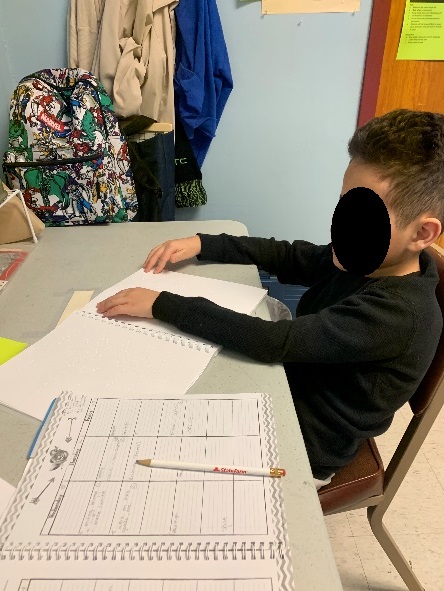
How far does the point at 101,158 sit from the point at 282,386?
0.82m

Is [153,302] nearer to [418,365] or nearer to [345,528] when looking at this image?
[418,365]

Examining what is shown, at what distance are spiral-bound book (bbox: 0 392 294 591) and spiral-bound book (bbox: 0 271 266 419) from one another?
0.04 m

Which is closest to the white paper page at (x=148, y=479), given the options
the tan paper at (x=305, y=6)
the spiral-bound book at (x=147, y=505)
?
the spiral-bound book at (x=147, y=505)

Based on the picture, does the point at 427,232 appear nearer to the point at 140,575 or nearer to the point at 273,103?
the point at 140,575

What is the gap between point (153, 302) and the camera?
781 millimetres

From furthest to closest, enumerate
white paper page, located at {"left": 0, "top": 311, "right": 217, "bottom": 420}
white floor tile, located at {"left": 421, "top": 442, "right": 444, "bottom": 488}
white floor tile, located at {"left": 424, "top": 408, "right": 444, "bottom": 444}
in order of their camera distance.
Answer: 1. white floor tile, located at {"left": 424, "top": 408, "right": 444, "bottom": 444}
2. white floor tile, located at {"left": 421, "top": 442, "right": 444, "bottom": 488}
3. white paper page, located at {"left": 0, "top": 311, "right": 217, "bottom": 420}

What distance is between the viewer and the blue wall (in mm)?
1562

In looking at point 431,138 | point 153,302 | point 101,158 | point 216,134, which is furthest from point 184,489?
point 216,134

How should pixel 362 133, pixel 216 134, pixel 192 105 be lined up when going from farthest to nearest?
pixel 216 134 < pixel 192 105 < pixel 362 133

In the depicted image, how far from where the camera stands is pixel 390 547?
1.00 m

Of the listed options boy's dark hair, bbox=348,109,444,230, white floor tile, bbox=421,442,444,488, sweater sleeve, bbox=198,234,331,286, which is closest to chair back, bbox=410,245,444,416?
boy's dark hair, bbox=348,109,444,230

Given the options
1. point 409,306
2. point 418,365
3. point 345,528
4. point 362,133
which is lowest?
point 345,528

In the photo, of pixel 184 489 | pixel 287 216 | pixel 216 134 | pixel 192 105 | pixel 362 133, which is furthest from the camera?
pixel 287 216

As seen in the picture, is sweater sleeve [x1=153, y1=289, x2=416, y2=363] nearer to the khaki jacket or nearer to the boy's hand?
the boy's hand
